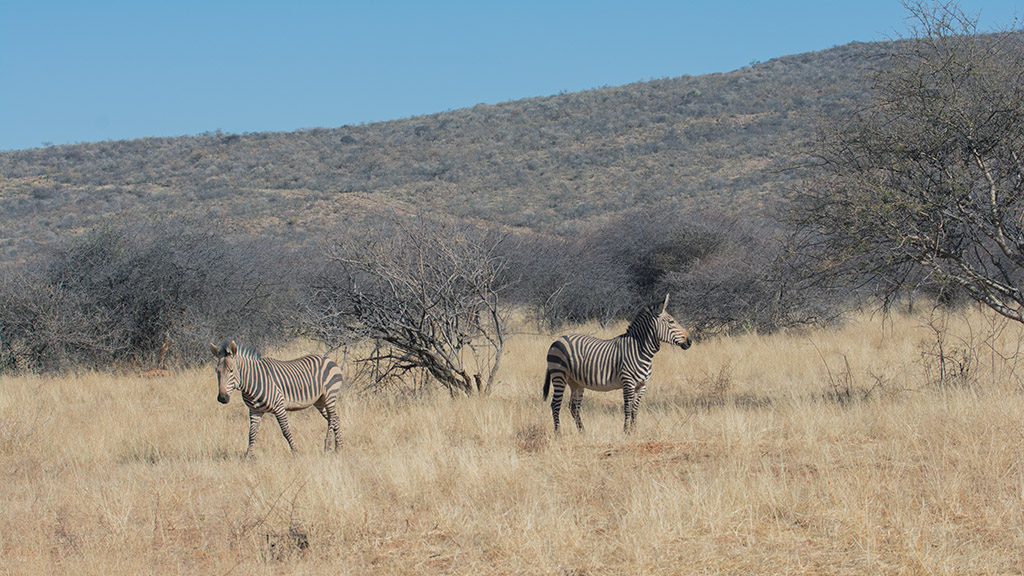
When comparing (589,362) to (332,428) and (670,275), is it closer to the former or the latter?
(332,428)

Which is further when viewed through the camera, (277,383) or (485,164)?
(485,164)

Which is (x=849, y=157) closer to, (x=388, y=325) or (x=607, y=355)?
(x=607, y=355)

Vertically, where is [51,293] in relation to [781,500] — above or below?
above

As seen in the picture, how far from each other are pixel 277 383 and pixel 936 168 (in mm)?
8433

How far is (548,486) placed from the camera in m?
6.98

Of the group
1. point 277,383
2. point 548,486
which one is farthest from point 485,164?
point 548,486

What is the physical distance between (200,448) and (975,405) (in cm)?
904

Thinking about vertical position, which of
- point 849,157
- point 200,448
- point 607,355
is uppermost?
point 849,157

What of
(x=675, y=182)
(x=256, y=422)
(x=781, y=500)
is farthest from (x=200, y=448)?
(x=675, y=182)

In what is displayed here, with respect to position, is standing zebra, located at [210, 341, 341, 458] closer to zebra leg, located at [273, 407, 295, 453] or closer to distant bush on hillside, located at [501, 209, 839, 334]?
zebra leg, located at [273, 407, 295, 453]

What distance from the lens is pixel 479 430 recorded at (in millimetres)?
9641

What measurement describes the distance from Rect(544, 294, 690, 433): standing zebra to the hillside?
27.6 meters

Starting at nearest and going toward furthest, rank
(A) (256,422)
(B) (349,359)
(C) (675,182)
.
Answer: (A) (256,422), (B) (349,359), (C) (675,182)

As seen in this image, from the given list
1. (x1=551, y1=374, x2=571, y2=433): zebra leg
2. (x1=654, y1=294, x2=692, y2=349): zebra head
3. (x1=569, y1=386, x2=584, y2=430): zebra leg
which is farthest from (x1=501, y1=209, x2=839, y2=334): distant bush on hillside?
(x1=551, y1=374, x2=571, y2=433): zebra leg
